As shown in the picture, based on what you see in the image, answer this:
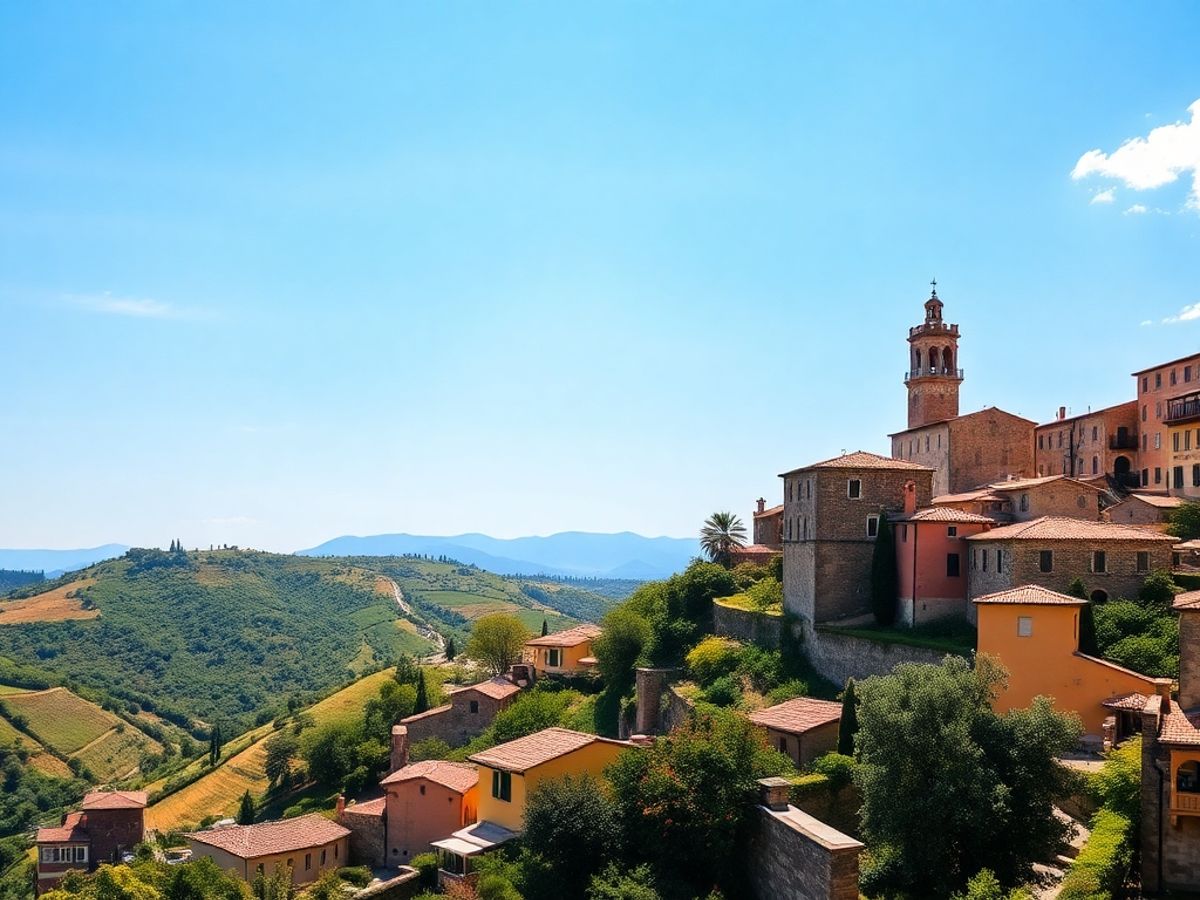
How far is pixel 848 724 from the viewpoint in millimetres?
27781

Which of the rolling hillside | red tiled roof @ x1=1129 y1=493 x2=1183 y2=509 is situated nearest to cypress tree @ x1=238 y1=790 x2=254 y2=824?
red tiled roof @ x1=1129 y1=493 x2=1183 y2=509

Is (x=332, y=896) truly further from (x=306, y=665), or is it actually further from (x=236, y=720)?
(x=306, y=665)

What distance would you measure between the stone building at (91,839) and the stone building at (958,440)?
50.7 meters

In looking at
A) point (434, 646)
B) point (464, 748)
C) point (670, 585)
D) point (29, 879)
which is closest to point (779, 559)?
point (670, 585)

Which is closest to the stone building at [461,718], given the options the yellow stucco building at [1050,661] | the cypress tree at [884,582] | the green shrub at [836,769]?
the cypress tree at [884,582]

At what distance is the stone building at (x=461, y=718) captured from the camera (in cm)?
5031

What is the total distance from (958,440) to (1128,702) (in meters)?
28.5

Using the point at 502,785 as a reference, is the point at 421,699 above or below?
below

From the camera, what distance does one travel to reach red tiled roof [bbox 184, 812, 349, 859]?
3866 cm

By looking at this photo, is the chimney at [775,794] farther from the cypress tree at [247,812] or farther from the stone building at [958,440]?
the cypress tree at [247,812]

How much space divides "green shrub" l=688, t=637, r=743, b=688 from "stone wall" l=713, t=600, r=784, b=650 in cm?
76

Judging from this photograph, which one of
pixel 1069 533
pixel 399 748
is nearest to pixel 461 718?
pixel 399 748

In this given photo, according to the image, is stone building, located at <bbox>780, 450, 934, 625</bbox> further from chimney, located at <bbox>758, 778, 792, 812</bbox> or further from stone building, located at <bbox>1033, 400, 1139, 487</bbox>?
stone building, located at <bbox>1033, 400, 1139, 487</bbox>

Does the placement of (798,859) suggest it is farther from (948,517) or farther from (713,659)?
(713,659)
